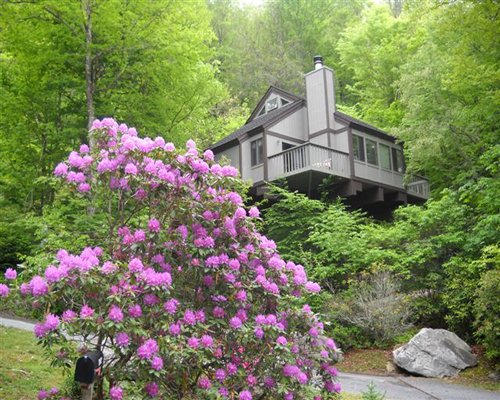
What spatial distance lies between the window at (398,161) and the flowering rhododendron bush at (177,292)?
20.1 metres

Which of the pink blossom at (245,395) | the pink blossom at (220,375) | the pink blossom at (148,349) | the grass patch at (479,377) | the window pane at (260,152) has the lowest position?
the grass patch at (479,377)

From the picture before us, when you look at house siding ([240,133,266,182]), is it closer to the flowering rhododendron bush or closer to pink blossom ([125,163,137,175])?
the flowering rhododendron bush

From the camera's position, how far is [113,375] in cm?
428

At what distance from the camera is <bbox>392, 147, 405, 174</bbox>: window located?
963 inches

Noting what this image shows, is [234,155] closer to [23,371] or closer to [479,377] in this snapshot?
[479,377]

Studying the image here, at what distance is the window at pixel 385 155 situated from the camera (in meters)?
23.8

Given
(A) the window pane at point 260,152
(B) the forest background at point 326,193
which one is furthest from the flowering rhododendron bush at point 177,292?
(A) the window pane at point 260,152

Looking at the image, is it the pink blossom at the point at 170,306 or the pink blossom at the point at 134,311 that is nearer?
the pink blossom at the point at 134,311

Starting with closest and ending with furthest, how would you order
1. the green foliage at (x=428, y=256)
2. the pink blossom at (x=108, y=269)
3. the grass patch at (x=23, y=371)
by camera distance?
the pink blossom at (x=108, y=269), the grass patch at (x=23, y=371), the green foliage at (x=428, y=256)

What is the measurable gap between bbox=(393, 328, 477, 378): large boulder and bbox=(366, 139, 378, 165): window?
524 inches

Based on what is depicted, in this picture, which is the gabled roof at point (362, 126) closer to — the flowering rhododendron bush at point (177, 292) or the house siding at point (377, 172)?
the house siding at point (377, 172)

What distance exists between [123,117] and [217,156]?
29.9 ft

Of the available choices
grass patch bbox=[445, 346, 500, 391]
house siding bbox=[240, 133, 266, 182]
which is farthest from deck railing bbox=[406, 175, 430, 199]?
grass patch bbox=[445, 346, 500, 391]

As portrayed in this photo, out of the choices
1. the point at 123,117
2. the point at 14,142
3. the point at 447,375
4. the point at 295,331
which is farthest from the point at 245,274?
the point at 14,142
